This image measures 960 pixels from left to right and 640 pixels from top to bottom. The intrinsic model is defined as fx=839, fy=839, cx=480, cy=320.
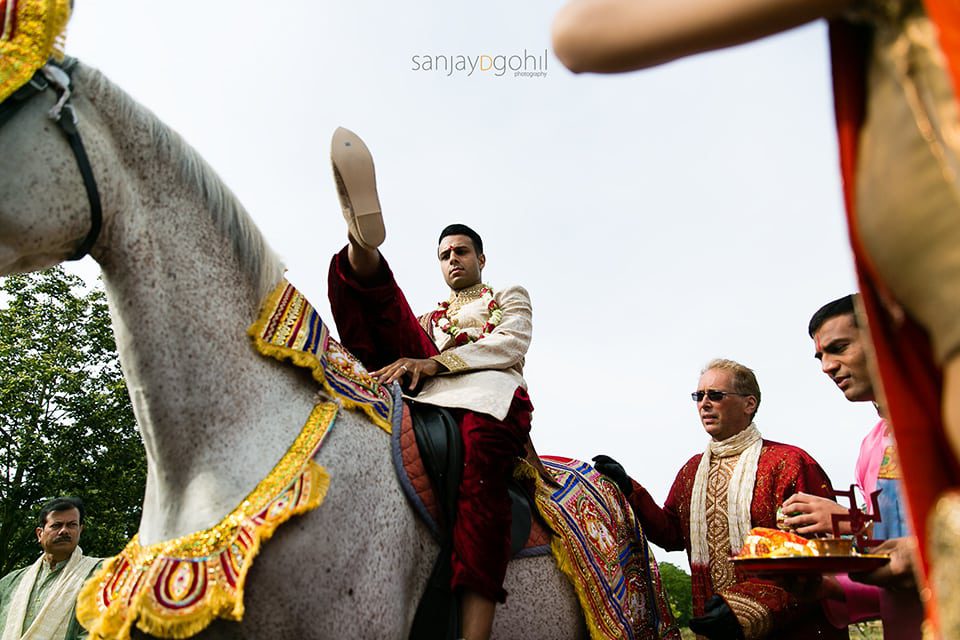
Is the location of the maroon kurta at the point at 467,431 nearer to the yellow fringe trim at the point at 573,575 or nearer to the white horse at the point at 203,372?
the white horse at the point at 203,372

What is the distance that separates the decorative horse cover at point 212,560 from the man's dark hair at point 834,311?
2.21 metres

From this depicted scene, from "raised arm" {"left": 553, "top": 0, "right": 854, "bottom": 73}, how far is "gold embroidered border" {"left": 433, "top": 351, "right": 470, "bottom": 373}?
2750mm

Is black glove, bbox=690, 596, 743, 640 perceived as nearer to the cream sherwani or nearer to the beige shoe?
the cream sherwani

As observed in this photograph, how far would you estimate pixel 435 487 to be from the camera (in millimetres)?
3127

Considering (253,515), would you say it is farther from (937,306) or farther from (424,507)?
(937,306)

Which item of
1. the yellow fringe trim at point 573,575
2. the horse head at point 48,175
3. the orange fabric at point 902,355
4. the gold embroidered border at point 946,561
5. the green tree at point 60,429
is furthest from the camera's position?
the green tree at point 60,429

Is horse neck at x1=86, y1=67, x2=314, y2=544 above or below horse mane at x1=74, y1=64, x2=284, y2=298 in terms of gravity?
below

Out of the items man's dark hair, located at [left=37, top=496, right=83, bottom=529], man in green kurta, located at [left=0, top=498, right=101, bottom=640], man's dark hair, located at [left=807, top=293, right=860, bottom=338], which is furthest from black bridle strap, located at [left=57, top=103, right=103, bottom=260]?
man's dark hair, located at [left=37, top=496, right=83, bottom=529]

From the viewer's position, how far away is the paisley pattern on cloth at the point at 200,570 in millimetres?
2398

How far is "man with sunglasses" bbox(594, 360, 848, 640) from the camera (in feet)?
14.1

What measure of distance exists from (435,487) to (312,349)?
0.69 meters

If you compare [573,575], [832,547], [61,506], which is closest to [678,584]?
[61,506]

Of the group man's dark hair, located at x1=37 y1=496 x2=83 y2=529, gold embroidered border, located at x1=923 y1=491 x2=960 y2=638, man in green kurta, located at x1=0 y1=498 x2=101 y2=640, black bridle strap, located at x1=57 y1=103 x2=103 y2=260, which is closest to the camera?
gold embroidered border, located at x1=923 y1=491 x2=960 y2=638

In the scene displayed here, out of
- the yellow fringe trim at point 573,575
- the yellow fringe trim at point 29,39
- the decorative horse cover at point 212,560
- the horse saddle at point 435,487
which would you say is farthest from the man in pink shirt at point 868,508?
the yellow fringe trim at point 29,39
